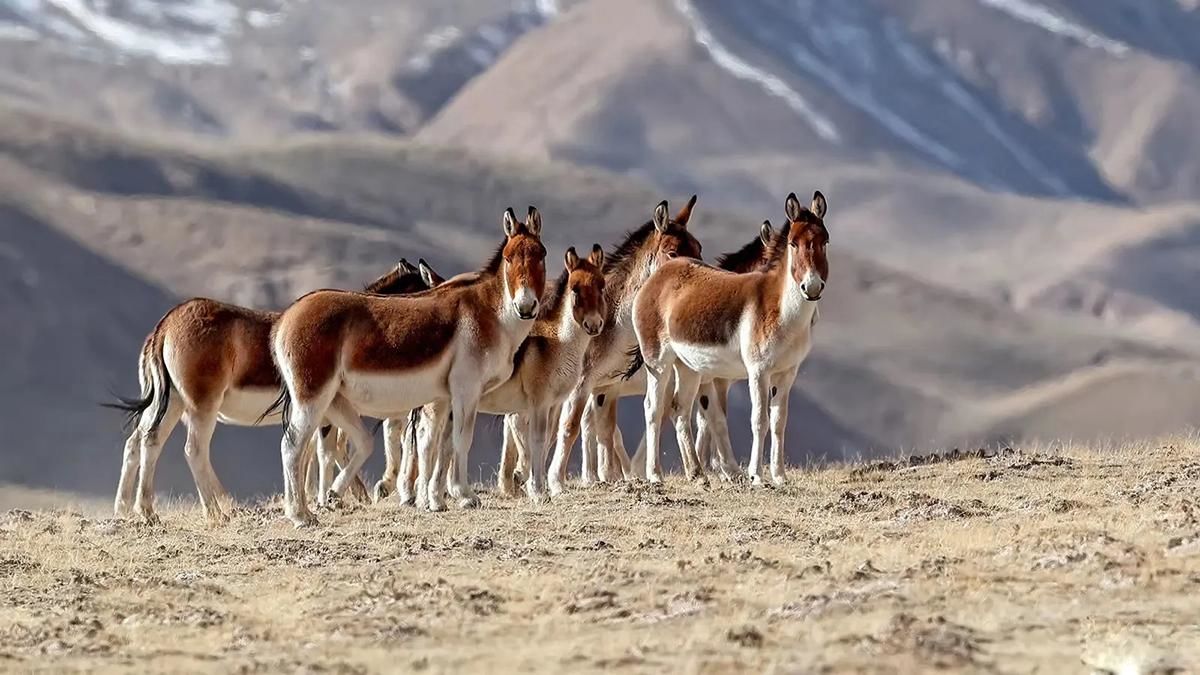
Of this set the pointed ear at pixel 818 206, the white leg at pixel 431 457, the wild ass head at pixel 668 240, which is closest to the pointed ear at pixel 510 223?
the white leg at pixel 431 457

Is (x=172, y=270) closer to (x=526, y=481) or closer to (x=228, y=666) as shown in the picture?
(x=526, y=481)

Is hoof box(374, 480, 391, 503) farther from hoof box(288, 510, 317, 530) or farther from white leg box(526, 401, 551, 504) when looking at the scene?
hoof box(288, 510, 317, 530)

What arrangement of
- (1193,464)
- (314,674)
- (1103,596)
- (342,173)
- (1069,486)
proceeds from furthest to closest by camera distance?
(342,173) → (1193,464) → (1069,486) → (1103,596) → (314,674)

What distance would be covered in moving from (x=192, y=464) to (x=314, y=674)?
8994 millimetres

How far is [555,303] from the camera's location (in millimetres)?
21219

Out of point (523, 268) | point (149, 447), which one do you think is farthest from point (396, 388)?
point (149, 447)

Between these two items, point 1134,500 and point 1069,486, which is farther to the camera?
point 1069,486

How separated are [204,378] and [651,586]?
739 cm

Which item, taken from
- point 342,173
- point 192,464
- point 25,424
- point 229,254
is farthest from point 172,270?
point 192,464

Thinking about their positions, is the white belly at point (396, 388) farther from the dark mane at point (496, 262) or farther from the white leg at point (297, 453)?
the dark mane at point (496, 262)

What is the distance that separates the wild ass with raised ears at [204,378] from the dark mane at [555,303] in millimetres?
2604

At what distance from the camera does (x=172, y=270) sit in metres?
132

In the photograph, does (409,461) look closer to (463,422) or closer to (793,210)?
(463,422)

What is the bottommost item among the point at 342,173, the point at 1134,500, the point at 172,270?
the point at 1134,500
